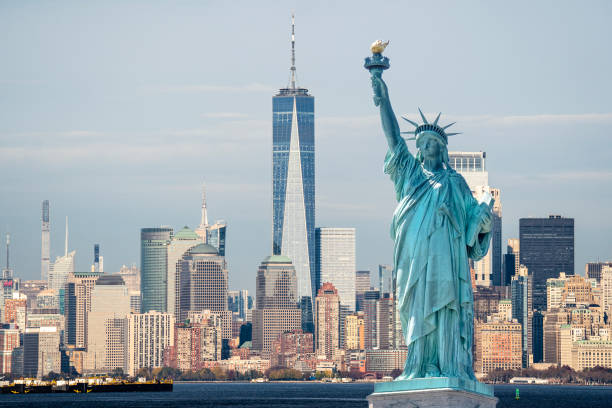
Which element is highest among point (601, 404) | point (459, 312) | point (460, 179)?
point (460, 179)

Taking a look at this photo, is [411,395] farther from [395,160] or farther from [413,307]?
[395,160]

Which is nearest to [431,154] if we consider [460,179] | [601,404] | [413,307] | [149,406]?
[460,179]

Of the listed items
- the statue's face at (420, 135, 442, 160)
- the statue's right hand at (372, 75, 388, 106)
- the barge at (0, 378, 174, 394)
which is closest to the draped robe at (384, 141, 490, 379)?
the statue's face at (420, 135, 442, 160)

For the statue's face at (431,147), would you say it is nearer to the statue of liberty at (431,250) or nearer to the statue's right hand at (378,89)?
the statue of liberty at (431,250)

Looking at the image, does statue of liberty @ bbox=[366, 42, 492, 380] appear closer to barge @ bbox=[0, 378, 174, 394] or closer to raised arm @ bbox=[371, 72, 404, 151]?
raised arm @ bbox=[371, 72, 404, 151]

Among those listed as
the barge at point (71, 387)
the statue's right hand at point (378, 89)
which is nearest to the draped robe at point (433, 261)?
the statue's right hand at point (378, 89)

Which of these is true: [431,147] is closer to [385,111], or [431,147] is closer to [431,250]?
[385,111]
